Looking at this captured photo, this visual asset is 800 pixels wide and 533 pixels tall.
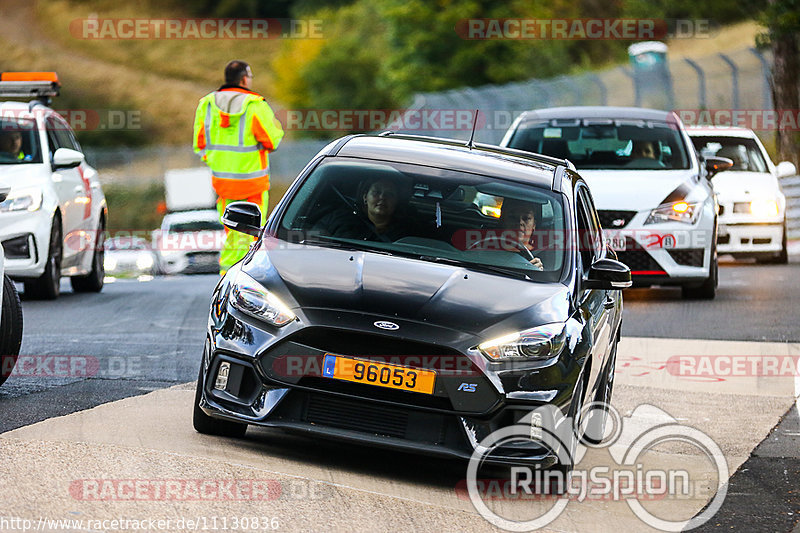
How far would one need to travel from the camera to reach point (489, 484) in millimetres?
7094

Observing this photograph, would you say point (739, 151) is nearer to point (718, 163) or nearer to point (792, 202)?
point (718, 163)

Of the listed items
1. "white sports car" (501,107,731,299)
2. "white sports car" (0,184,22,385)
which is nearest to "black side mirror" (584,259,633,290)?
"white sports car" (0,184,22,385)

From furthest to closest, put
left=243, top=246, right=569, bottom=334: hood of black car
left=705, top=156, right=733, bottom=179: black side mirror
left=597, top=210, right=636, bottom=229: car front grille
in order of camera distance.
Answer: left=705, top=156, right=733, bottom=179: black side mirror
left=597, top=210, right=636, bottom=229: car front grille
left=243, top=246, right=569, bottom=334: hood of black car

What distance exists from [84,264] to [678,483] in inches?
402

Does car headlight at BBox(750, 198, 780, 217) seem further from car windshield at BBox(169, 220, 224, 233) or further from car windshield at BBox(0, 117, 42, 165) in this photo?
car windshield at BBox(169, 220, 224, 233)

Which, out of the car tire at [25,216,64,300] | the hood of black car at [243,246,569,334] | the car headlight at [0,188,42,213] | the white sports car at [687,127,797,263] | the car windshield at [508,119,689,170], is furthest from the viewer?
the white sports car at [687,127,797,263]

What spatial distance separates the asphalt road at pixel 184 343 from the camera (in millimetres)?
7312

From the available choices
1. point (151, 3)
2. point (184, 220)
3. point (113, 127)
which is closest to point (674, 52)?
point (184, 220)

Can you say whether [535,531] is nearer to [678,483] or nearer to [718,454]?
[678,483]

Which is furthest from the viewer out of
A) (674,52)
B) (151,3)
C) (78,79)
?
(151,3)

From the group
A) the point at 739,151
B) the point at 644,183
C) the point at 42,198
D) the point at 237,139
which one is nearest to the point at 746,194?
the point at 739,151

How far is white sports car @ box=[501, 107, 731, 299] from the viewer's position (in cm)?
1482

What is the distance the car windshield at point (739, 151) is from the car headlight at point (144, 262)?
17.9m

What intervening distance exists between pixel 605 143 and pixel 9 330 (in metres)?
8.58
